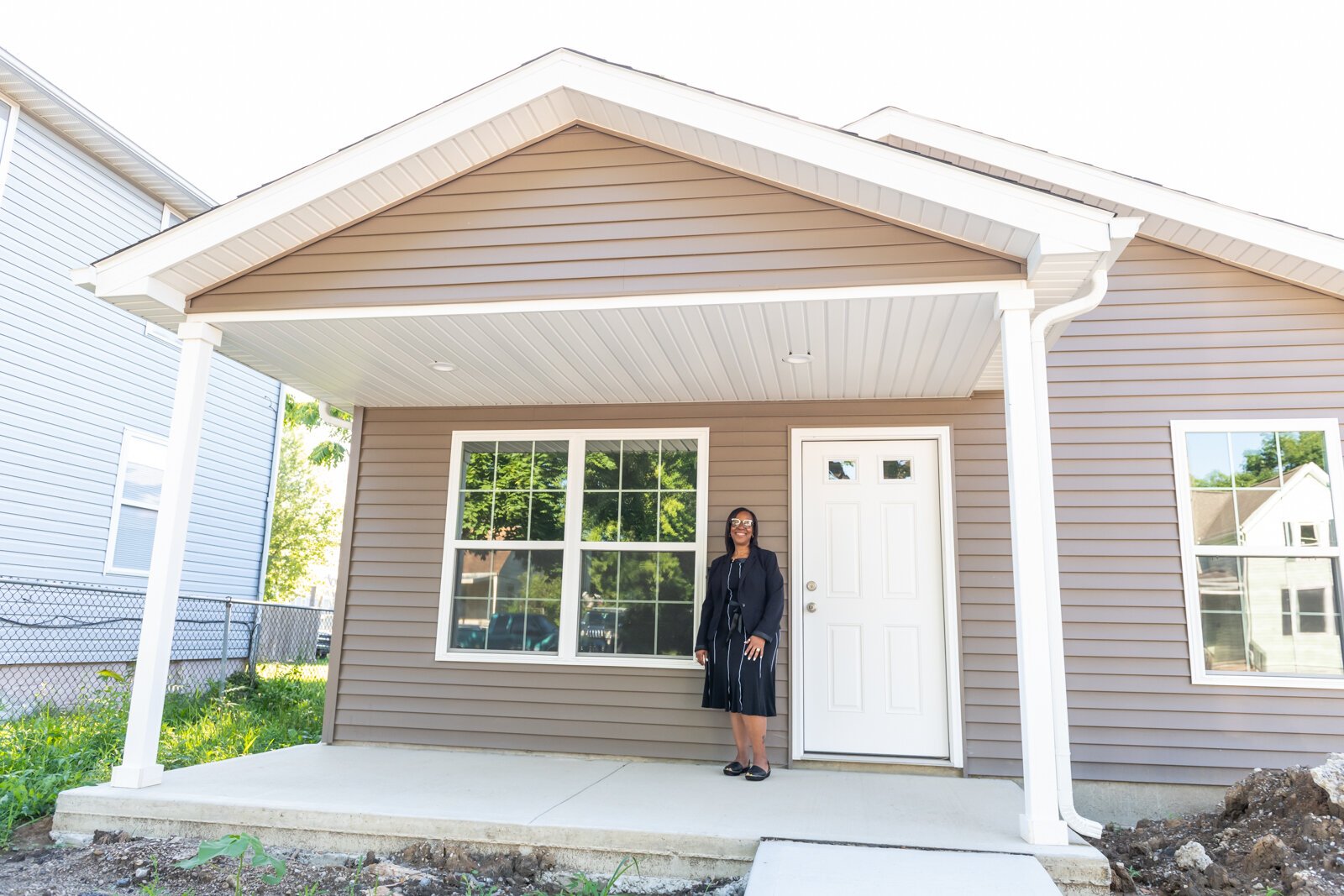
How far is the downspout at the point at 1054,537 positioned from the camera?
12.0 ft

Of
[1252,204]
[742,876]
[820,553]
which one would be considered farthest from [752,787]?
[1252,204]

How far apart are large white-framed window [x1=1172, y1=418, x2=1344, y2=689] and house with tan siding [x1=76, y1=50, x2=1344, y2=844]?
0.02 meters

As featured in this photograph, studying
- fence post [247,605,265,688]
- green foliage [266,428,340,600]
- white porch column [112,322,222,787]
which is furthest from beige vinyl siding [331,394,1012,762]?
green foliage [266,428,340,600]

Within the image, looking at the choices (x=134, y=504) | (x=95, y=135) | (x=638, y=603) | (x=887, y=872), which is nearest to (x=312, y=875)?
(x=887, y=872)

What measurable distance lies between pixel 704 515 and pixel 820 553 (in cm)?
78

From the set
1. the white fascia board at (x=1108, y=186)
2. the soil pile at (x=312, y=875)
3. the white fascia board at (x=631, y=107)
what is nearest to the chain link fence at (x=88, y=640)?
the soil pile at (x=312, y=875)

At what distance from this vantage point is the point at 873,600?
17.5 ft

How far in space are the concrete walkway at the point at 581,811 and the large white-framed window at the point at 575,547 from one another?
0.94 metres

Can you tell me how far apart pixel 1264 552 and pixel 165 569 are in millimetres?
5976

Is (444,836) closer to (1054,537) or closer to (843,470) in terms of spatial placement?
(1054,537)

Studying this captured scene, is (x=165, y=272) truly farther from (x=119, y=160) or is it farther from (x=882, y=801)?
(x=119, y=160)

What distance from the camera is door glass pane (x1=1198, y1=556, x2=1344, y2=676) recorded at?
15.9 ft

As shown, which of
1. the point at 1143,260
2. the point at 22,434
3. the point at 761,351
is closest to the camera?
the point at 761,351

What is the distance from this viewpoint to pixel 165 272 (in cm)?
430
